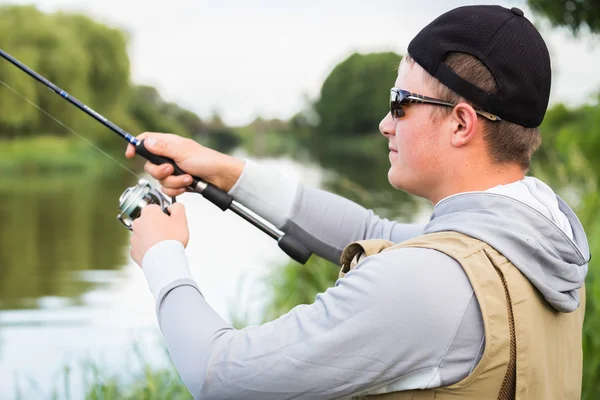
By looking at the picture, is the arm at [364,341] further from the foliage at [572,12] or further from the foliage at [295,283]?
the foliage at [572,12]

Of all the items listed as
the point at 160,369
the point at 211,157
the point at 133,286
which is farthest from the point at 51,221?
the point at 211,157

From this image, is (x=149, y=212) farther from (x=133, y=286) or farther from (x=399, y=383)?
(x=133, y=286)

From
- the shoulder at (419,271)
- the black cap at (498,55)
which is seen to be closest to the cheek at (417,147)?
the black cap at (498,55)

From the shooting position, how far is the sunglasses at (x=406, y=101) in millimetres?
1415

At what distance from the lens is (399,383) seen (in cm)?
128

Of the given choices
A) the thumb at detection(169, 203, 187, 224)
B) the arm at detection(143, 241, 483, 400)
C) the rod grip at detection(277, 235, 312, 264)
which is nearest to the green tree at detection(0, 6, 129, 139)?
the rod grip at detection(277, 235, 312, 264)

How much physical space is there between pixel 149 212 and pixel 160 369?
2750mm

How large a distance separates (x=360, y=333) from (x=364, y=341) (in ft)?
0.05

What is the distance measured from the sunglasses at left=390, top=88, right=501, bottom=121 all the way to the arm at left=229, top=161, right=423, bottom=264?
674 millimetres

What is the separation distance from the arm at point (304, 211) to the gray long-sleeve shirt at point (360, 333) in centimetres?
76

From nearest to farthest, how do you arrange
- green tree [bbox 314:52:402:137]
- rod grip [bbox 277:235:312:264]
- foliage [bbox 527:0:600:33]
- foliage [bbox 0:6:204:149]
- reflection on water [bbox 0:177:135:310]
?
rod grip [bbox 277:235:312:264]
foliage [bbox 527:0:600:33]
reflection on water [bbox 0:177:135:310]
foliage [bbox 0:6:204:149]
green tree [bbox 314:52:402:137]

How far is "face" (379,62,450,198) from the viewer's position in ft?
4.78

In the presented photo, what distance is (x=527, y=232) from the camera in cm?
133

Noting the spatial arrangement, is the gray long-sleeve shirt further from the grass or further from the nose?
the grass
